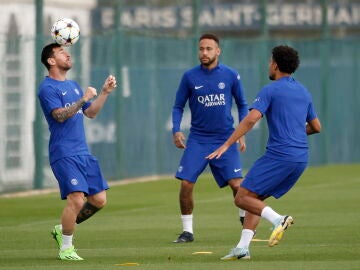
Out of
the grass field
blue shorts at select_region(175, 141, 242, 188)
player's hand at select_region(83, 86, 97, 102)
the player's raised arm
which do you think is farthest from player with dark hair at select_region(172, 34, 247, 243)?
player's hand at select_region(83, 86, 97, 102)

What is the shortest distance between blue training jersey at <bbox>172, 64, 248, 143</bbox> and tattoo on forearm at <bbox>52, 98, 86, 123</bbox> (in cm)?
267

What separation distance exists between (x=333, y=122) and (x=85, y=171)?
1975 cm

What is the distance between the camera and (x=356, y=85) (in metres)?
33.2

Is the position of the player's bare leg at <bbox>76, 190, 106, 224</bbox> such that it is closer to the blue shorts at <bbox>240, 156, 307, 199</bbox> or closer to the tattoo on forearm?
the tattoo on forearm

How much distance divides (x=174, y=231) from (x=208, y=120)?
5.23 feet

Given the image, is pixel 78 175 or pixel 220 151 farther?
pixel 78 175

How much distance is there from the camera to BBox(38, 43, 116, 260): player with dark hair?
13.1 m

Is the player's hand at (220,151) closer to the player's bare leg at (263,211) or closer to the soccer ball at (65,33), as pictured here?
the player's bare leg at (263,211)

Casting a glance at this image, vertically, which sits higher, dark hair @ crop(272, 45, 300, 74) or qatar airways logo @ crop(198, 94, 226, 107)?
dark hair @ crop(272, 45, 300, 74)

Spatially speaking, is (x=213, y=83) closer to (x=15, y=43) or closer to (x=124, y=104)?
(x=15, y=43)

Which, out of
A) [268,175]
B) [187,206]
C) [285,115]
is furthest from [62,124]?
[187,206]

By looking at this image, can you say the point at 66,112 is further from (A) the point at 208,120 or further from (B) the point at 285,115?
(A) the point at 208,120

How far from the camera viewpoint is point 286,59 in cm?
1268

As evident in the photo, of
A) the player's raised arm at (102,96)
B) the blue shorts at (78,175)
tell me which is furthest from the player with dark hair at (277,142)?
the blue shorts at (78,175)
